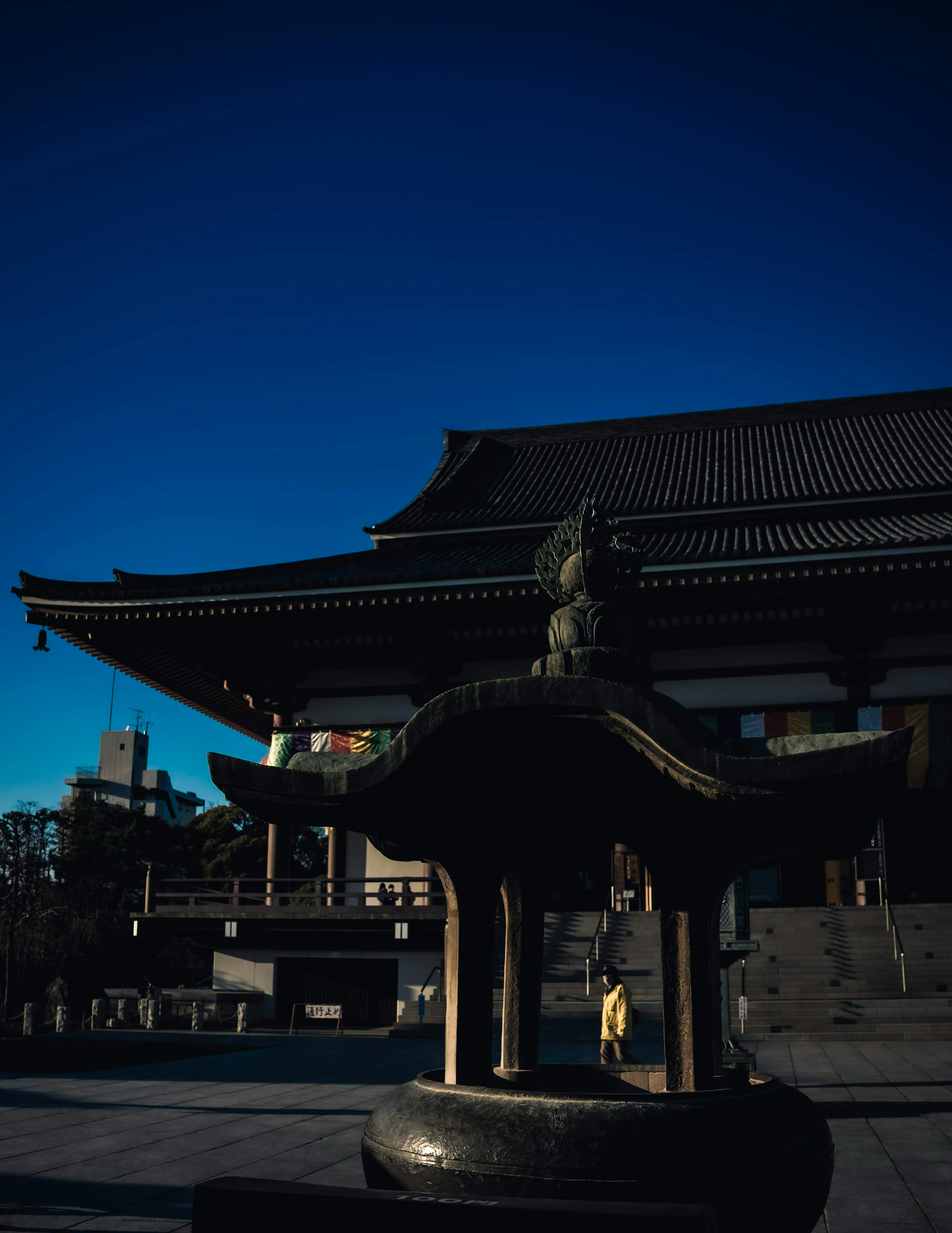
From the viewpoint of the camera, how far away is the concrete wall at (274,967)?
17922 millimetres

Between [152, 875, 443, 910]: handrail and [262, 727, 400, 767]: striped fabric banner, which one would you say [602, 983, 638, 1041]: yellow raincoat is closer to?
[152, 875, 443, 910]: handrail

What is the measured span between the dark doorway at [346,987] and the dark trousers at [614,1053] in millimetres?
10076

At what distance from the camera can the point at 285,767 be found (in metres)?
4.75

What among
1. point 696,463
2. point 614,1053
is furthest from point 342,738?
point 696,463

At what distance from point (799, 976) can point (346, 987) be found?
8094 mm

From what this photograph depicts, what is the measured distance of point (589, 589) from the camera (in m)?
4.77

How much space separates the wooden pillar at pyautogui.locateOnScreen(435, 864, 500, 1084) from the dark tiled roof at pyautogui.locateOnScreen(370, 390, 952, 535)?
16567 mm

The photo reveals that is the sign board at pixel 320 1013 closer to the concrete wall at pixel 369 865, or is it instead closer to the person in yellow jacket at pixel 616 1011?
the concrete wall at pixel 369 865

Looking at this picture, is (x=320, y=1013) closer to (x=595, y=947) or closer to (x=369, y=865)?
(x=369, y=865)

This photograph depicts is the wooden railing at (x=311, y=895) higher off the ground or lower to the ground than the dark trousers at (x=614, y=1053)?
higher

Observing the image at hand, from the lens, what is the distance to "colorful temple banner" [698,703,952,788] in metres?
16.7

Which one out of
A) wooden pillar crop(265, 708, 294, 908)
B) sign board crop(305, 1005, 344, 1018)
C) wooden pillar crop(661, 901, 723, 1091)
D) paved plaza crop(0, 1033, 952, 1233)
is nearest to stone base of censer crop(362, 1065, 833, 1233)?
paved plaza crop(0, 1033, 952, 1233)

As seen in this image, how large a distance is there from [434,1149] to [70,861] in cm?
3991

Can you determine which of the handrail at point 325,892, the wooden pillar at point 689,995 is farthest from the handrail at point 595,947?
the wooden pillar at point 689,995
